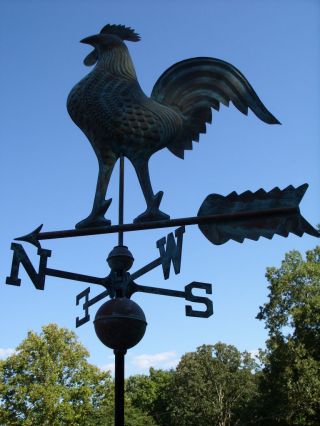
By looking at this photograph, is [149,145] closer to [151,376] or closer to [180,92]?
[180,92]

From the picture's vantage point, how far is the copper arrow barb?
378 centimetres

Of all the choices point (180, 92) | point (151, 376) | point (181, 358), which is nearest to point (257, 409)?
point (181, 358)

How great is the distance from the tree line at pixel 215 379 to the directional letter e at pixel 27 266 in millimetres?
19225

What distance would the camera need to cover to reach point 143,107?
14.8 ft

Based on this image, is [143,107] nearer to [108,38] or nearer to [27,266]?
[108,38]

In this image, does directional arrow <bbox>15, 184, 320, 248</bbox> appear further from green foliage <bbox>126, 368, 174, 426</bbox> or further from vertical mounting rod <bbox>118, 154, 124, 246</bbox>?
green foliage <bbox>126, 368, 174, 426</bbox>

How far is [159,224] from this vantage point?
12.8 ft

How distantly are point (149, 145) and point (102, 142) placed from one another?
16.6 inches

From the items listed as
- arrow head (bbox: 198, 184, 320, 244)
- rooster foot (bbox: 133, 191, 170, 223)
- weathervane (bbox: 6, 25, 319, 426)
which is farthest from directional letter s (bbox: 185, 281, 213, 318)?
rooster foot (bbox: 133, 191, 170, 223)

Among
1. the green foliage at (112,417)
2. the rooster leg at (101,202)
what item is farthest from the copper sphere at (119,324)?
the green foliage at (112,417)

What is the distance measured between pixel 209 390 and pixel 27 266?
33.0m

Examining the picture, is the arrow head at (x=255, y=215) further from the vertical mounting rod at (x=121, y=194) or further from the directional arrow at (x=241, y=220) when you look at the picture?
the vertical mounting rod at (x=121, y=194)

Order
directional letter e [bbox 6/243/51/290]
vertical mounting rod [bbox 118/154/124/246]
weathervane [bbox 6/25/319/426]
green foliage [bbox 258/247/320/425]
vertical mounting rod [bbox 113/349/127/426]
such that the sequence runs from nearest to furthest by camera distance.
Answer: vertical mounting rod [bbox 113/349/127/426] < weathervane [bbox 6/25/319/426] < directional letter e [bbox 6/243/51/290] < vertical mounting rod [bbox 118/154/124/246] < green foliage [bbox 258/247/320/425]

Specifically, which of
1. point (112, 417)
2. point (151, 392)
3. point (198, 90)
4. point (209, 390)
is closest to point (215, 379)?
point (209, 390)
